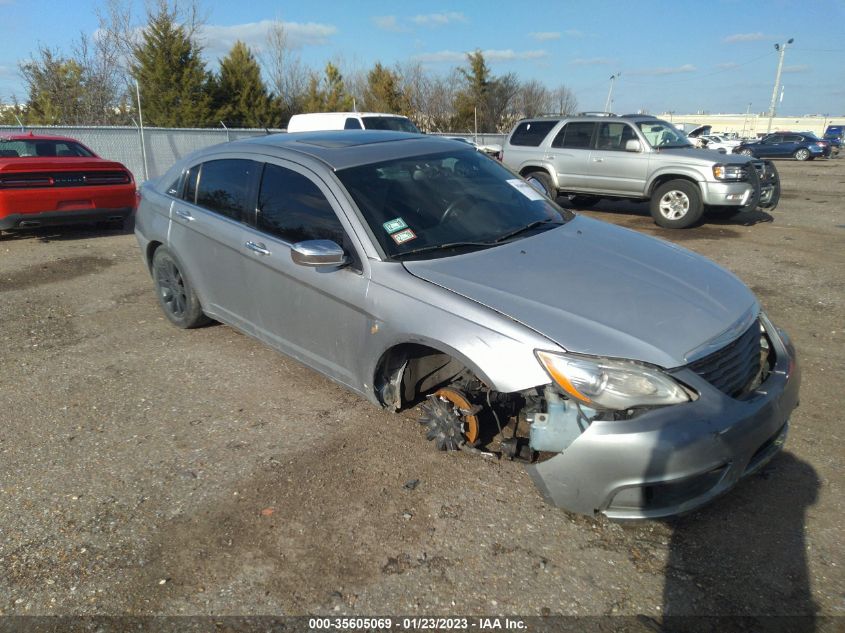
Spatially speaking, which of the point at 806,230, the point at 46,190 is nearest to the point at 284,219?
the point at 46,190

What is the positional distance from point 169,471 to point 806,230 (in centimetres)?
1061

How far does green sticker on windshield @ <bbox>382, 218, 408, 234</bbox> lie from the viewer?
3447 millimetres

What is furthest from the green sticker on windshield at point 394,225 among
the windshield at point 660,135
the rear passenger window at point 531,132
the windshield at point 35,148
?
the rear passenger window at point 531,132

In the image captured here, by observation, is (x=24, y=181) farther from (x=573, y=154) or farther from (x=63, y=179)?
(x=573, y=154)

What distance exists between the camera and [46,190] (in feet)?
27.4

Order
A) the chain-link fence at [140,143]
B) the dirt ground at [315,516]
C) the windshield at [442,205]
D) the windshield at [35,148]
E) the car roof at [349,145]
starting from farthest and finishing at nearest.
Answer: the chain-link fence at [140,143] < the windshield at [35,148] < the car roof at [349,145] < the windshield at [442,205] < the dirt ground at [315,516]

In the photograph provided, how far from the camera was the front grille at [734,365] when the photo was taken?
2.66m

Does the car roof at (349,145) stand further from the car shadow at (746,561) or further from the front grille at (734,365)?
the car shadow at (746,561)

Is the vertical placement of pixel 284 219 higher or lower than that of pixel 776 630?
higher

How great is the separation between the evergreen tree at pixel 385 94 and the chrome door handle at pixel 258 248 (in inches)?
1317

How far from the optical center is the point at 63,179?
28.0 feet

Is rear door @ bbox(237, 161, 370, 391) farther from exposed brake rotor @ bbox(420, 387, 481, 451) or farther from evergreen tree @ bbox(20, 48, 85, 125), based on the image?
evergreen tree @ bbox(20, 48, 85, 125)

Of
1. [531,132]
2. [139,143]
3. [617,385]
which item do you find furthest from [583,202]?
[617,385]

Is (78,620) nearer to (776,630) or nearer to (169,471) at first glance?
(169,471)
